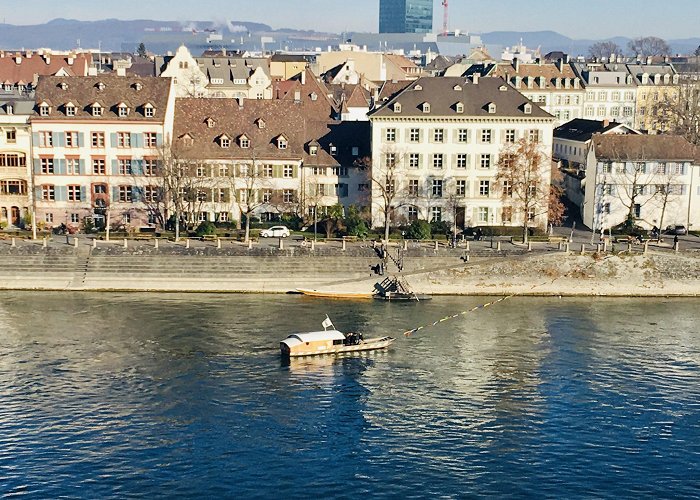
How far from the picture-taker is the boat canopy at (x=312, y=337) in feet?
235

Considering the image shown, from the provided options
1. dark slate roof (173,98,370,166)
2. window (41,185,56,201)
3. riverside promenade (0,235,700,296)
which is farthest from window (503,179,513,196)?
window (41,185,56,201)

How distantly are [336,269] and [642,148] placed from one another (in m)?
40.7

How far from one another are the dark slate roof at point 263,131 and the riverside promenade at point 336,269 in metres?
17.7

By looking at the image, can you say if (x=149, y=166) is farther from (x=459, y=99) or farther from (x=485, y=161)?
(x=485, y=161)

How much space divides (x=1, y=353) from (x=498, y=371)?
37.1 meters

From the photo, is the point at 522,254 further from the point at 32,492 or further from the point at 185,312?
the point at 32,492

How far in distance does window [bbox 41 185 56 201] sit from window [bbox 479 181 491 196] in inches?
1919

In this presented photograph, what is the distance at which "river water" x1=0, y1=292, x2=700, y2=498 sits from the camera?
168 ft

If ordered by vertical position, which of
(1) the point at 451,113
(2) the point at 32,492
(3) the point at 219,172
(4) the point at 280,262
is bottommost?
(2) the point at 32,492

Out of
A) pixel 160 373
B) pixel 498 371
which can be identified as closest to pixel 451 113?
pixel 498 371

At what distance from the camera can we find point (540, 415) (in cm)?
6050

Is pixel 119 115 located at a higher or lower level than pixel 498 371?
higher

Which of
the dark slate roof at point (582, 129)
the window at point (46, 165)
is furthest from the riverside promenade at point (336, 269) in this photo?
the dark slate roof at point (582, 129)

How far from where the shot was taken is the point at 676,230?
10650cm
